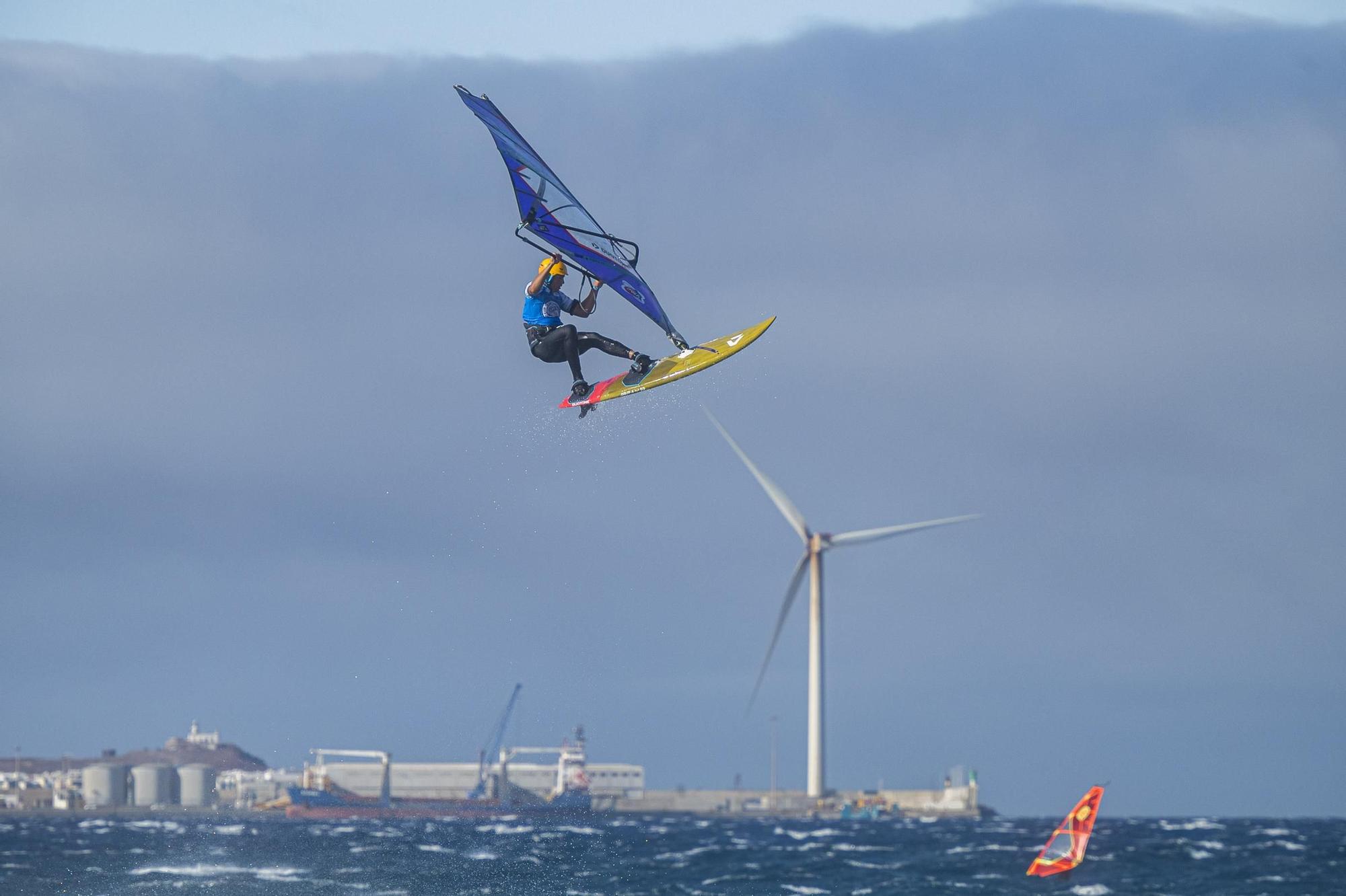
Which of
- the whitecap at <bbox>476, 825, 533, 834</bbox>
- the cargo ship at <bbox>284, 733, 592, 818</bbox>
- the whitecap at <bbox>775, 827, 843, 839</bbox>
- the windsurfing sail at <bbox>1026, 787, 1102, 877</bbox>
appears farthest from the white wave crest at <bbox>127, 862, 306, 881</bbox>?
the cargo ship at <bbox>284, 733, 592, 818</bbox>

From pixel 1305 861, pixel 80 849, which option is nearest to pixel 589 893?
pixel 80 849

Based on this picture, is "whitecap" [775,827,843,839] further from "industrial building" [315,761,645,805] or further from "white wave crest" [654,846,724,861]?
"industrial building" [315,761,645,805]

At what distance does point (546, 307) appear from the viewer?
2495 centimetres

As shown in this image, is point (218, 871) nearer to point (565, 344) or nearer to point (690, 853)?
point (690, 853)

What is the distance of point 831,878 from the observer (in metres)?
Answer: 58.2

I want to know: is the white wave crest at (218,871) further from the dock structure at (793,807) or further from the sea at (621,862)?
the dock structure at (793,807)

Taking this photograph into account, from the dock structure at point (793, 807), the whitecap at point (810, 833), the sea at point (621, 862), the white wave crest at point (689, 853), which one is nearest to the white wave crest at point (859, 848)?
the sea at point (621, 862)

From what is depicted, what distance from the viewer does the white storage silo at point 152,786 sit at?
159000 mm

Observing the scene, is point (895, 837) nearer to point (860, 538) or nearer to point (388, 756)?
point (860, 538)

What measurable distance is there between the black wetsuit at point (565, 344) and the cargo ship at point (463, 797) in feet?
407

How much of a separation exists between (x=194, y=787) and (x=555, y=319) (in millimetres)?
149692

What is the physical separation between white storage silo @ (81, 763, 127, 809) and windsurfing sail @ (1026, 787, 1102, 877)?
4629 inches

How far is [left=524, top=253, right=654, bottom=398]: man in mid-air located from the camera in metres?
24.8

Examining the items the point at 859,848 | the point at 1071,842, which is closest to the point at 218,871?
the point at 1071,842
